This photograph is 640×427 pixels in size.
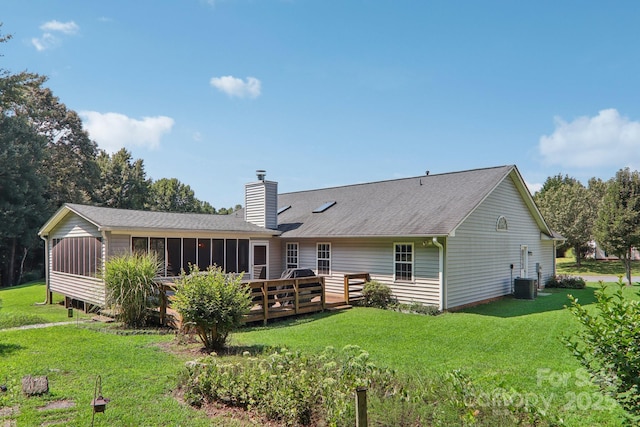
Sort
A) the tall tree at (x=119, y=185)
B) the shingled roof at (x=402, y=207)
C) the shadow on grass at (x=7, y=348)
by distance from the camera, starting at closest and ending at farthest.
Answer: the shadow on grass at (x=7, y=348), the shingled roof at (x=402, y=207), the tall tree at (x=119, y=185)

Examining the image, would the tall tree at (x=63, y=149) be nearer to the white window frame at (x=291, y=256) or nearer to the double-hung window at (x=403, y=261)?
the white window frame at (x=291, y=256)

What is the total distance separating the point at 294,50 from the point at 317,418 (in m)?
11.3

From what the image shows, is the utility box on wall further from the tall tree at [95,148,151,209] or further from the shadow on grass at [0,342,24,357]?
the tall tree at [95,148,151,209]

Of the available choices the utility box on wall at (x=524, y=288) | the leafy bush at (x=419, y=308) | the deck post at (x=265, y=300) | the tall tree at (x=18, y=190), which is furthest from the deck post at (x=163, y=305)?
the tall tree at (x=18, y=190)

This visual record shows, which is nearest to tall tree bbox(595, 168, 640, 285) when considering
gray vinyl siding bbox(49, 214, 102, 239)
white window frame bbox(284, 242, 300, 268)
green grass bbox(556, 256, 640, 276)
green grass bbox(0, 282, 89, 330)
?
green grass bbox(556, 256, 640, 276)

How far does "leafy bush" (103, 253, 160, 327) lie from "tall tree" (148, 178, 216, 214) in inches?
1493

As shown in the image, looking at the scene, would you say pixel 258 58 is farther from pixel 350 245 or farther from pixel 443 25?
pixel 350 245

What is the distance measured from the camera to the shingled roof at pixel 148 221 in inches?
477

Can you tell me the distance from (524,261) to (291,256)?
32.3ft

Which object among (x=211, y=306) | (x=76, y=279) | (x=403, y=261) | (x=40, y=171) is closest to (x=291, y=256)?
(x=403, y=261)

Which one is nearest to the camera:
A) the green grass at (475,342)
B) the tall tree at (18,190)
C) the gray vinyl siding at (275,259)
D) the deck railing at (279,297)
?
the green grass at (475,342)

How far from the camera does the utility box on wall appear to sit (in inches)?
591

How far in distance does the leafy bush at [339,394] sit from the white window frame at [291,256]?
10927 millimetres

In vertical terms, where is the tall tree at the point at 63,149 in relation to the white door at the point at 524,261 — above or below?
above
